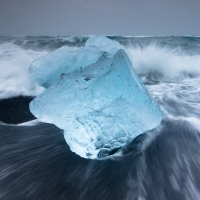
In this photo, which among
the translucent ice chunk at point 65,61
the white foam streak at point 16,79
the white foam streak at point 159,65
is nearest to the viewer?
the translucent ice chunk at point 65,61

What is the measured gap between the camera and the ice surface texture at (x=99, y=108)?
1.70 m

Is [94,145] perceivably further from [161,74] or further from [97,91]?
[161,74]

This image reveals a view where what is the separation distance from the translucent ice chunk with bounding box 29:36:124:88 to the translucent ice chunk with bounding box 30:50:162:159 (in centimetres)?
76

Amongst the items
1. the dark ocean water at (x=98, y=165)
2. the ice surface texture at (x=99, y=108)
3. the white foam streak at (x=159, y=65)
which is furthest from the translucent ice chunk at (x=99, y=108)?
the white foam streak at (x=159, y=65)

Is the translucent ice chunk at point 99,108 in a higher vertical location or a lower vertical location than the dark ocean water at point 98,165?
higher

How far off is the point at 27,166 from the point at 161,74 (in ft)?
18.6

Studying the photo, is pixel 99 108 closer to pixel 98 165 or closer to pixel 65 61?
pixel 98 165

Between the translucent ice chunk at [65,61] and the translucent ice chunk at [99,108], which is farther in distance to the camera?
the translucent ice chunk at [65,61]

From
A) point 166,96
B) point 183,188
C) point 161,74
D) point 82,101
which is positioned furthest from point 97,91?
point 161,74

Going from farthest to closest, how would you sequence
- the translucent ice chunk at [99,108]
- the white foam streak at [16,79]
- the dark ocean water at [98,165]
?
the white foam streak at [16,79] < the translucent ice chunk at [99,108] < the dark ocean water at [98,165]

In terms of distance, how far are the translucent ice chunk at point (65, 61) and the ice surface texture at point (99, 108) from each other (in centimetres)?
72

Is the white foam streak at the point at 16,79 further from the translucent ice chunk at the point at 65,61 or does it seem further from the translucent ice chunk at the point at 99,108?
the translucent ice chunk at the point at 99,108

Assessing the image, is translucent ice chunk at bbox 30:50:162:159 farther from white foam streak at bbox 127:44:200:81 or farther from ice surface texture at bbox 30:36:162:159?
white foam streak at bbox 127:44:200:81

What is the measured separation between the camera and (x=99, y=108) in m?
1.75
